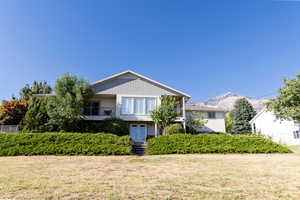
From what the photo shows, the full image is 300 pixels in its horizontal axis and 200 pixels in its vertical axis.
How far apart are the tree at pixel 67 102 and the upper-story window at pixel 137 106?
4.21m

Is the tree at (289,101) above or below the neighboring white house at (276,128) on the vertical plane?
above

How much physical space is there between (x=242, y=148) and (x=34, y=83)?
131ft

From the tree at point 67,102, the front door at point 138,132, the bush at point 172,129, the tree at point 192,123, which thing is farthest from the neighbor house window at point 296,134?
the tree at point 67,102

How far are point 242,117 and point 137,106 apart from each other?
82.1ft

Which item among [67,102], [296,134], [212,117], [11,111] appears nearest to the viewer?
[67,102]

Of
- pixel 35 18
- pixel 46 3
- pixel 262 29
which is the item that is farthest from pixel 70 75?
pixel 262 29

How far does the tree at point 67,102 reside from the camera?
16016 millimetres

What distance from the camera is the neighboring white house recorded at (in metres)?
24.8

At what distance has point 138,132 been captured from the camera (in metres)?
19.9

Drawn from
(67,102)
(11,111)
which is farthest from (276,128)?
(11,111)

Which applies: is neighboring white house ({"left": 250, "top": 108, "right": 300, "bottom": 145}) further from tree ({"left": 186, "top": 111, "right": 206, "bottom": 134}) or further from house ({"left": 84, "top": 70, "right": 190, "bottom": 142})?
house ({"left": 84, "top": 70, "right": 190, "bottom": 142})

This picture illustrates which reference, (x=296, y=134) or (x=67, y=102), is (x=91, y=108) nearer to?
(x=67, y=102)

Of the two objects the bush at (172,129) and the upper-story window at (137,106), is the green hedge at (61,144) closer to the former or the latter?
the bush at (172,129)

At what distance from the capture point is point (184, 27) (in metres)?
18.0
